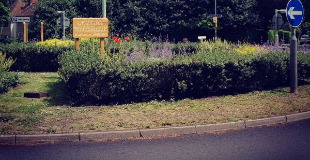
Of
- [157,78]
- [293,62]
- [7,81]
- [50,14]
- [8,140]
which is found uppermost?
[50,14]

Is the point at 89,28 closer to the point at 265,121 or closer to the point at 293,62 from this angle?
the point at 293,62

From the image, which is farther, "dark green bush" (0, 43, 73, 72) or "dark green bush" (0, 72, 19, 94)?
"dark green bush" (0, 43, 73, 72)

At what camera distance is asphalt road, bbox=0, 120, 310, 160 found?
6.61m

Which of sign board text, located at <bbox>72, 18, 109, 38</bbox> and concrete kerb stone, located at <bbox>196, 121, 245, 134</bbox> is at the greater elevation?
sign board text, located at <bbox>72, 18, 109, 38</bbox>

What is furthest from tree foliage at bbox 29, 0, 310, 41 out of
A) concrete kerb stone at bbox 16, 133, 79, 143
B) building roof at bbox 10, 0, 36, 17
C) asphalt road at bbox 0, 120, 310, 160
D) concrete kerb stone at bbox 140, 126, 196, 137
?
asphalt road at bbox 0, 120, 310, 160

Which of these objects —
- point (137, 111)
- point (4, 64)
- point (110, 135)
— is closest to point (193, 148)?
point (110, 135)

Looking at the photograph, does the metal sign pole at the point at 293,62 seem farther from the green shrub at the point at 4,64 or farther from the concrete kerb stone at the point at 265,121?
the green shrub at the point at 4,64

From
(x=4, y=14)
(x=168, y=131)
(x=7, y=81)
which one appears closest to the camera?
(x=168, y=131)

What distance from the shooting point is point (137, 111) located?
384 inches

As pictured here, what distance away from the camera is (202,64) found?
11.1 m

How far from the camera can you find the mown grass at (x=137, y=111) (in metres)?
8.52

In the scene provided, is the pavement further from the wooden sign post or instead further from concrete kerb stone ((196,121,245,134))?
the wooden sign post

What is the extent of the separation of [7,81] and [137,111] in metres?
5.17

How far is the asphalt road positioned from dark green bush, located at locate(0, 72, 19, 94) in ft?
17.6
